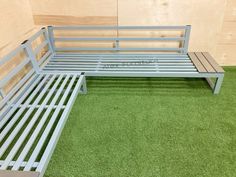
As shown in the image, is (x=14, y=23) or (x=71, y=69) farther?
(x=71, y=69)

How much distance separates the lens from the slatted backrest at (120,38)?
269 cm

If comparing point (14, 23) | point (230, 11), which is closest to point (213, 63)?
point (230, 11)

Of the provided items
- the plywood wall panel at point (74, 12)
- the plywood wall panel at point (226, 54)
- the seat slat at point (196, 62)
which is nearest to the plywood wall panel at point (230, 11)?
the plywood wall panel at point (226, 54)

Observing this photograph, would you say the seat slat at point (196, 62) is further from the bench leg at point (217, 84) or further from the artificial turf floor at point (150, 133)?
the artificial turf floor at point (150, 133)

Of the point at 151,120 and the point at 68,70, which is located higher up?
the point at 68,70

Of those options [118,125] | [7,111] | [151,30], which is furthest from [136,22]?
[7,111]

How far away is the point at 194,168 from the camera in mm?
1613

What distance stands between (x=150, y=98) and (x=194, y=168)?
990 mm

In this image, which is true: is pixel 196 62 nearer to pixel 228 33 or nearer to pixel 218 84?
pixel 218 84

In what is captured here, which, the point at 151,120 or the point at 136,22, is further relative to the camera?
the point at 136,22

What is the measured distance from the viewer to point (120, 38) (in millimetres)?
2711

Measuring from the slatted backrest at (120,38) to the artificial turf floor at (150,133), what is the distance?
1.68ft

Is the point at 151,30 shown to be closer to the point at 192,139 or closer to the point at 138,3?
the point at 138,3

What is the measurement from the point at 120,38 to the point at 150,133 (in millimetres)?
1346
